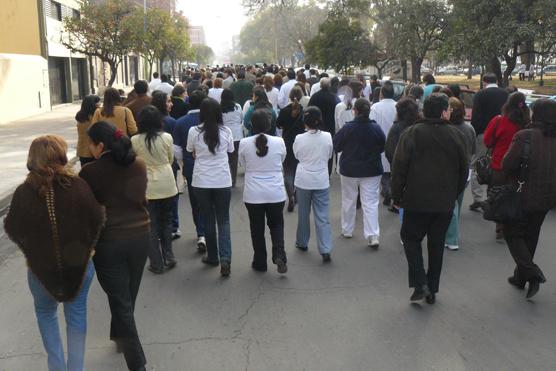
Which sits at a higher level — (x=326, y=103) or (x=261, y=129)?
(x=261, y=129)

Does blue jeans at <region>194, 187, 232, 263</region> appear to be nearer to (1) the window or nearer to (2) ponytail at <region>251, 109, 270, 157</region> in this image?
(2) ponytail at <region>251, 109, 270, 157</region>

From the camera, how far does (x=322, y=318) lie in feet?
15.9

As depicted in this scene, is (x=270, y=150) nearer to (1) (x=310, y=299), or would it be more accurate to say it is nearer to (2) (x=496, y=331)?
(1) (x=310, y=299)

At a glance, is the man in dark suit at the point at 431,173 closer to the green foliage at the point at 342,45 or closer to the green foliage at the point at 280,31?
the green foliage at the point at 280,31

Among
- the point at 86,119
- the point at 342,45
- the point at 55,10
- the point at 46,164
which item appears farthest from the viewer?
the point at 55,10

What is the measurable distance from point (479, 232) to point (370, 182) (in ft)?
5.68

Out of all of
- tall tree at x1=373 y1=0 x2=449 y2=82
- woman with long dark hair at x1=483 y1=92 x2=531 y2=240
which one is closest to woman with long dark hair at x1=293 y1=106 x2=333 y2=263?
woman with long dark hair at x1=483 y1=92 x2=531 y2=240

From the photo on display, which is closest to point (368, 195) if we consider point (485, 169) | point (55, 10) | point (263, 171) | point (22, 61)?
point (485, 169)

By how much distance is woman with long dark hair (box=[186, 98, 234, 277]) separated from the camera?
5.71 meters

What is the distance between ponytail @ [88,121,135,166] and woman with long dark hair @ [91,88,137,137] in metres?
3.53

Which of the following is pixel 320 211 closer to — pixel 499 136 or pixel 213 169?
pixel 213 169

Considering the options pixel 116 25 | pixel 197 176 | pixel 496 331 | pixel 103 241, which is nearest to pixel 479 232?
pixel 496 331

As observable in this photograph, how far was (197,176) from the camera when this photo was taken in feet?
19.0

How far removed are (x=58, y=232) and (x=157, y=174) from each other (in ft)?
7.68
